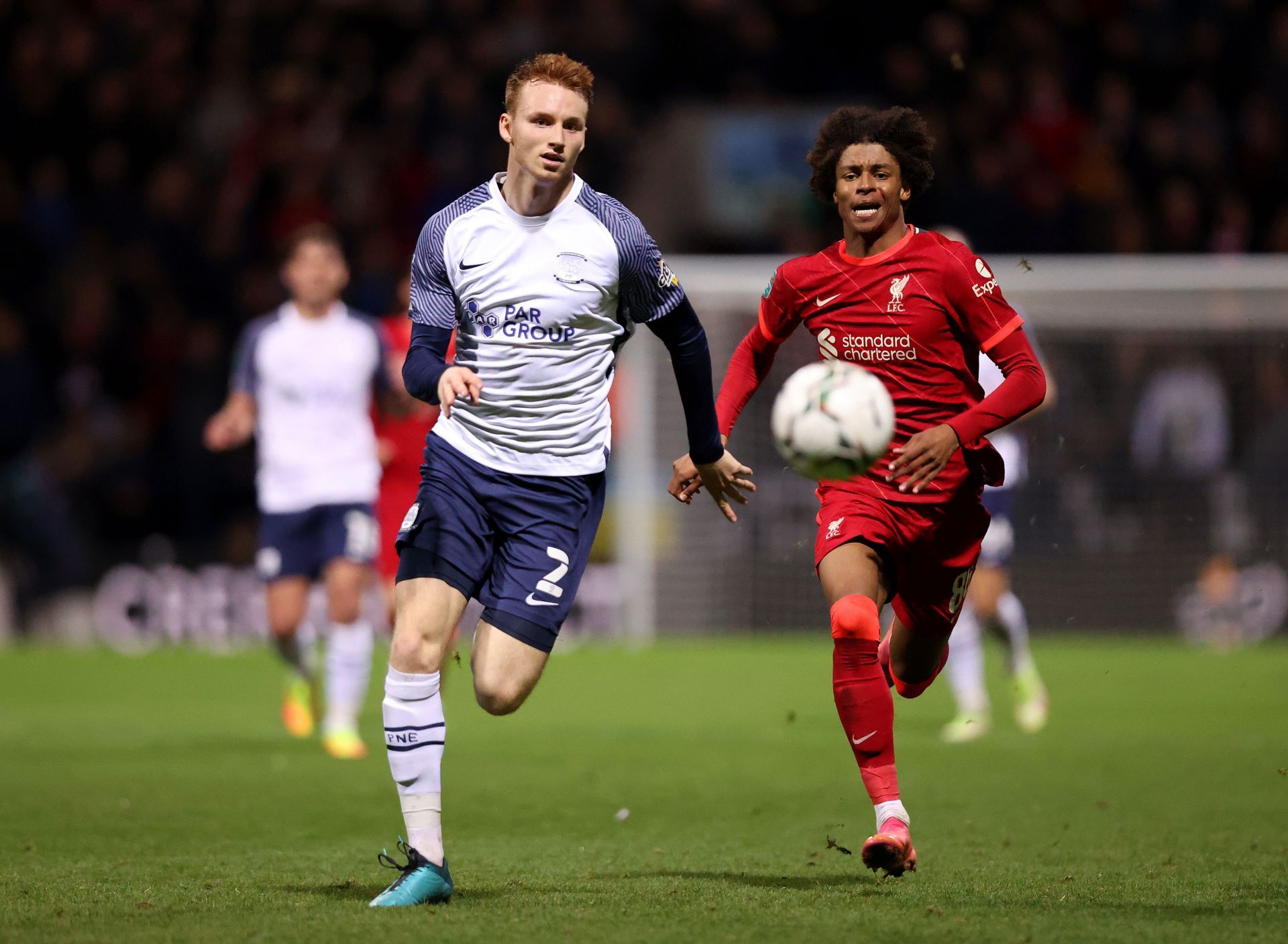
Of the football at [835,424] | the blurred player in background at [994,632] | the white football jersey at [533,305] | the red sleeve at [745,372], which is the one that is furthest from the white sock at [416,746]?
the blurred player in background at [994,632]

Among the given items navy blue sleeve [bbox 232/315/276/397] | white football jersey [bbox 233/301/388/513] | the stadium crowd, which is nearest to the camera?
Result: white football jersey [bbox 233/301/388/513]

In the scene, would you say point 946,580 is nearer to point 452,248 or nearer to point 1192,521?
point 452,248

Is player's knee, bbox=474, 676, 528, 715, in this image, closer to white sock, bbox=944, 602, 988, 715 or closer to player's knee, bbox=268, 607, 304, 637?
player's knee, bbox=268, 607, 304, 637

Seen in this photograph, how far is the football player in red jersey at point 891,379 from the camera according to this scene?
562 cm

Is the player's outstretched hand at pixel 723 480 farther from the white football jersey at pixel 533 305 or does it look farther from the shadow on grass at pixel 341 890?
the shadow on grass at pixel 341 890

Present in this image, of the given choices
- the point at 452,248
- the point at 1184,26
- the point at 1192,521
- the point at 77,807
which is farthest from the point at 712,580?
the point at 452,248

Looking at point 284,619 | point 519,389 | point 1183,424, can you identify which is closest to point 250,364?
point 284,619

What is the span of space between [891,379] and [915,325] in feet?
0.64

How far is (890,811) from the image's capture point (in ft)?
17.7

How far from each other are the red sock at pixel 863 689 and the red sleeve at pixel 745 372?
0.82 m

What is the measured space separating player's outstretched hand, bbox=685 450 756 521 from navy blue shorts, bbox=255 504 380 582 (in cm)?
396

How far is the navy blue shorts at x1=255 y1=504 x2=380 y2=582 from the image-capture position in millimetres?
9344

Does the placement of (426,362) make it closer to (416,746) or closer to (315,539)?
(416,746)

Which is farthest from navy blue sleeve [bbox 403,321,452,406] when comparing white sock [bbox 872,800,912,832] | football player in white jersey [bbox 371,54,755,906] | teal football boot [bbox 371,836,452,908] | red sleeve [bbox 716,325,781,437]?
white sock [bbox 872,800,912,832]
